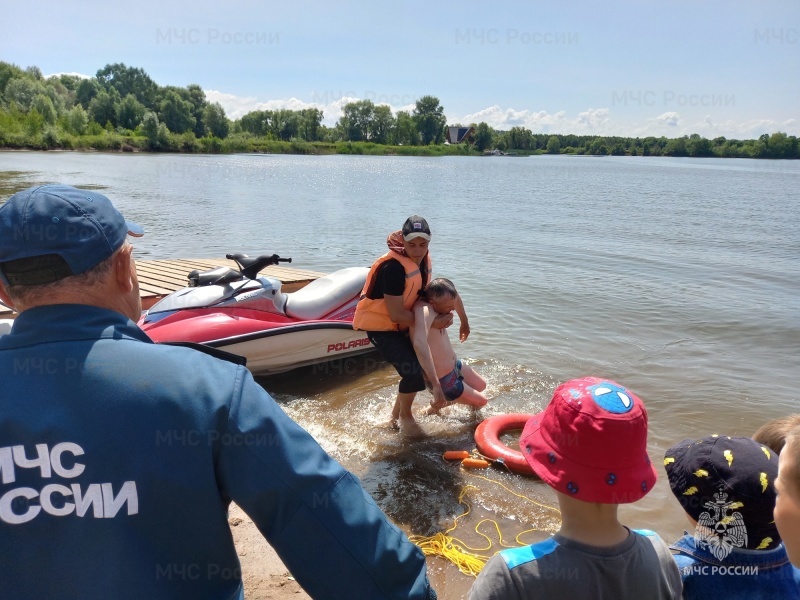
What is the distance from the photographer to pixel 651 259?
1473cm

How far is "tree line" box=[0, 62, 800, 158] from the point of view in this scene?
66.8m

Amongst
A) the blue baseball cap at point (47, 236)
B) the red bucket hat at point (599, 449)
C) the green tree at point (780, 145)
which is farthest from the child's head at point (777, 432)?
the green tree at point (780, 145)

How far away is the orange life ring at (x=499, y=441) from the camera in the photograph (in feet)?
15.6

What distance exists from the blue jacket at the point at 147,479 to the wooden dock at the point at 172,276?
255 inches

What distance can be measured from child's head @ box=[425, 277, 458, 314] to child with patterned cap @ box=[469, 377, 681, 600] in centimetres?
309

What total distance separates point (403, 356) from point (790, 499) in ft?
11.5

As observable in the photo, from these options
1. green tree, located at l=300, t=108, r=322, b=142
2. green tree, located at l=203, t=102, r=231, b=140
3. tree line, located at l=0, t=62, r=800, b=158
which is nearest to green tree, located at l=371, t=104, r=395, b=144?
tree line, located at l=0, t=62, r=800, b=158

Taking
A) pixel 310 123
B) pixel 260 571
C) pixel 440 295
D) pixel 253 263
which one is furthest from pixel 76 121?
pixel 260 571

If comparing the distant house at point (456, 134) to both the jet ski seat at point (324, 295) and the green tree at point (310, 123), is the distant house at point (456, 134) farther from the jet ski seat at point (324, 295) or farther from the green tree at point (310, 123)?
the jet ski seat at point (324, 295)

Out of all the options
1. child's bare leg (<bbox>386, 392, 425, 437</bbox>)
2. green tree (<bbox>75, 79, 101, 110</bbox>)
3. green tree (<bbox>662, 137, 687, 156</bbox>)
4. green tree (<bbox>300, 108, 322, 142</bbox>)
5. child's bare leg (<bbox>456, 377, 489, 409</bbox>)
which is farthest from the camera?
green tree (<bbox>662, 137, 687, 156</bbox>)

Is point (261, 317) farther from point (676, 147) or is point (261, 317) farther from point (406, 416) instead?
point (676, 147)

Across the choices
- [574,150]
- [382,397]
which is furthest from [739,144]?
[382,397]

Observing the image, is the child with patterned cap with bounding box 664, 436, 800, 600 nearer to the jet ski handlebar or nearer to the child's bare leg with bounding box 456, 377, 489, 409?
the child's bare leg with bounding box 456, 377, 489, 409

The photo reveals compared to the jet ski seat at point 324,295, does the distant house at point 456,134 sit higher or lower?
higher
